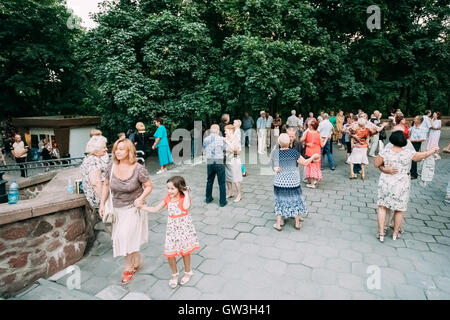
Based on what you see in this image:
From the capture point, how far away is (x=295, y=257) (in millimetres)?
4273

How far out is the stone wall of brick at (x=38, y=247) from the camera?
3.72m

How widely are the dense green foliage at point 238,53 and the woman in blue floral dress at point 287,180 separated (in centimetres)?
666

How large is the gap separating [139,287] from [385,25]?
1763 cm

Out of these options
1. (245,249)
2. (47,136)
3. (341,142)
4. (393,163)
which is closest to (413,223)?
(393,163)

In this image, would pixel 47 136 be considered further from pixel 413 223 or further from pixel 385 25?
pixel 385 25

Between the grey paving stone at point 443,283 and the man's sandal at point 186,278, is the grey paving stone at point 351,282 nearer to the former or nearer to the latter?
the grey paving stone at point 443,283

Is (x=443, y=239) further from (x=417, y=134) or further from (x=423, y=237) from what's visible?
(x=417, y=134)

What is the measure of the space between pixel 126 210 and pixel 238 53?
9948 mm

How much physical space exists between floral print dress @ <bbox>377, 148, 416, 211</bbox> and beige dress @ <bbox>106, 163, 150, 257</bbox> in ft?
12.5

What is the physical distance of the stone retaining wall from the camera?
3.71 meters

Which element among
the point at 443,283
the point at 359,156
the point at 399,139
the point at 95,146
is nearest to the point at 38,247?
the point at 95,146

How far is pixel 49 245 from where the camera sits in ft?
13.5

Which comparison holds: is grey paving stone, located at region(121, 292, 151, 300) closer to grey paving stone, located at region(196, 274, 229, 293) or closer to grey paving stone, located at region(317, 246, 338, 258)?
grey paving stone, located at region(196, 274, 229, 293)

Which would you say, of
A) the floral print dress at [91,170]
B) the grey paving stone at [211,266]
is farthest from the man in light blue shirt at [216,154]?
the floral print dress at [91,170]
